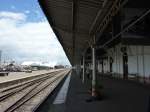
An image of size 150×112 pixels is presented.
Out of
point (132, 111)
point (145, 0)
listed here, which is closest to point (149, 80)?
point (145, 0)

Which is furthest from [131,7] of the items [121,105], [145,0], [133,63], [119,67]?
[119,67]

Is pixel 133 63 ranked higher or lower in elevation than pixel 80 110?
higher

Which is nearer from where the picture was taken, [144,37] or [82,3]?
[82,3]

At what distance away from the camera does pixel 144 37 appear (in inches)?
801

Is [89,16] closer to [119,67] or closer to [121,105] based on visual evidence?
[121,105]

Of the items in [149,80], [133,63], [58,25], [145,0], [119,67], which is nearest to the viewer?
[145,0]

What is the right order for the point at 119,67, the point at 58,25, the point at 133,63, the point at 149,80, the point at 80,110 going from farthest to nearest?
1. the point at 119,67
2. the point at 133,63
3. the point at 149,80
4. the point at 58,25
5. the point at 80,110

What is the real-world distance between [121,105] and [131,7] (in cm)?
723

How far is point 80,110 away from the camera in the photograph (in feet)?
39.4

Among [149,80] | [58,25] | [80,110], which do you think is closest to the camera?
[80,110]

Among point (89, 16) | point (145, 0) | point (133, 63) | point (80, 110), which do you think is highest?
point (145, 0)

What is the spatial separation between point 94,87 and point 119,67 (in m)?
21.0

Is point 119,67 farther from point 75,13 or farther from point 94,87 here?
point 75,13

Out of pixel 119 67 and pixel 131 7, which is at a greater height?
pixel 131 7
